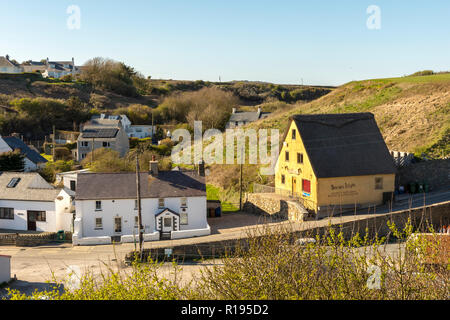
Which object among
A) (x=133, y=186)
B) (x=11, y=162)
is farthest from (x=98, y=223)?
(x=11, y=162)

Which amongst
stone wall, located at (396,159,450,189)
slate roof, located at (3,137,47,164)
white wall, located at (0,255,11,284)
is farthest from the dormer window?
stone wall, located at (396,159,450,189)

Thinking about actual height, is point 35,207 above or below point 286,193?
below

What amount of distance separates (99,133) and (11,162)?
18321mm

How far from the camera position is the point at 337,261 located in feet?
37.3

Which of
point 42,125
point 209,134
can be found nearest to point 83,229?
point 209,134

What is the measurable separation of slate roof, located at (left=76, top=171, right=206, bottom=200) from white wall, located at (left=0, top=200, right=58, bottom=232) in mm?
3661

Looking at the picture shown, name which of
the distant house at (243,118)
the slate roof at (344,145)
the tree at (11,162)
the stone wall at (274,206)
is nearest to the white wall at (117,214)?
the stone wall at (274,206)

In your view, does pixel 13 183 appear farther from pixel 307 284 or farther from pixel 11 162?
pixel 307 284

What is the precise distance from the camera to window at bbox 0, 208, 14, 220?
110 ft

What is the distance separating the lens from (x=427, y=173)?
35.0 m

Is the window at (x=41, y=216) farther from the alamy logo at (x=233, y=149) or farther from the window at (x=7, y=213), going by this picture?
the alamy logo at (x=233, y=149)

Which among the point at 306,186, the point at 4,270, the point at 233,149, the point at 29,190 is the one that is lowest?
the point at 4,270

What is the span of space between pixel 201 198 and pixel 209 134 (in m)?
38.5
